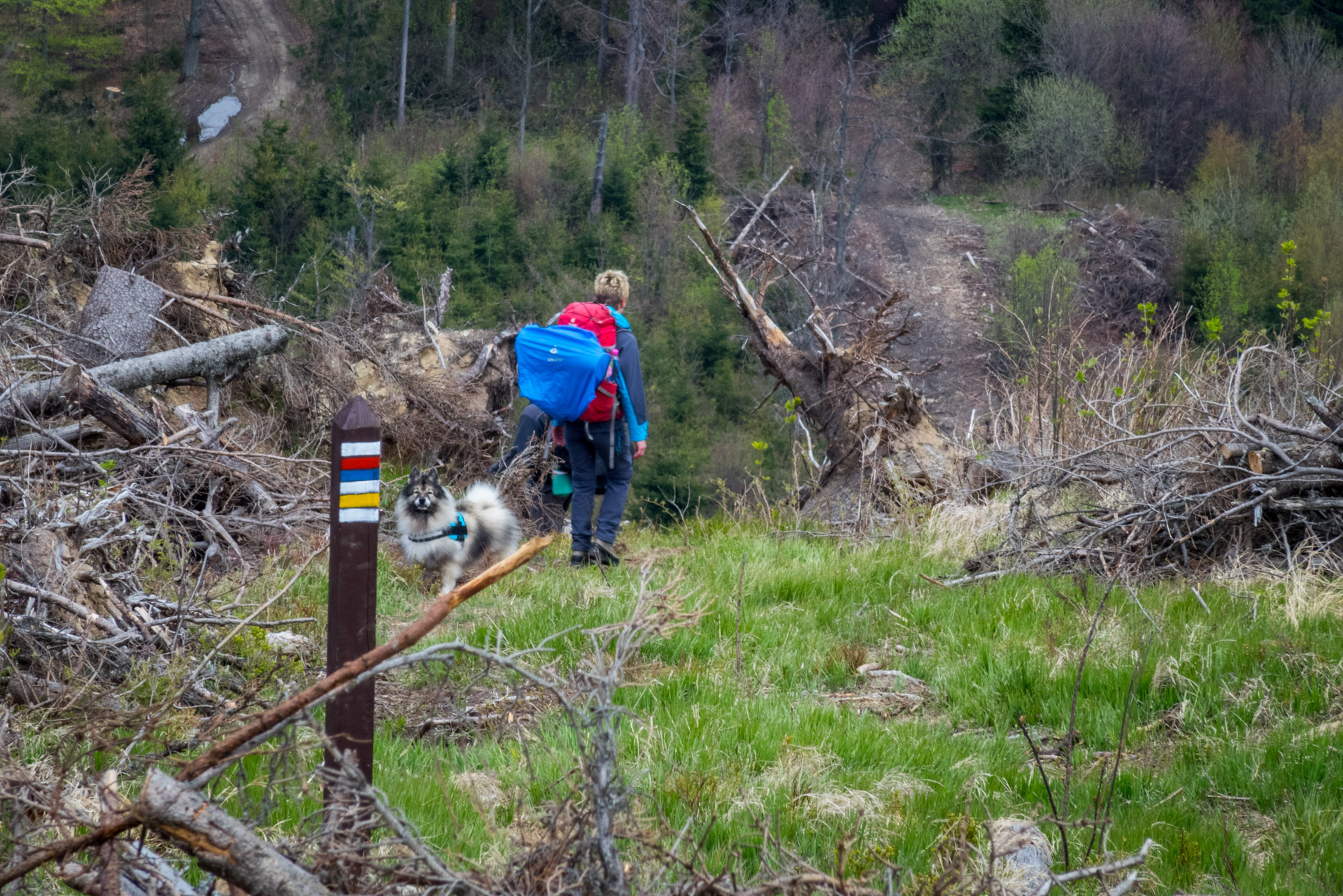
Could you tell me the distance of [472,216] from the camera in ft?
102

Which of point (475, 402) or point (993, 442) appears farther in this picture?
point (475, 402)

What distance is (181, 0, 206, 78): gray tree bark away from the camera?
127 feet

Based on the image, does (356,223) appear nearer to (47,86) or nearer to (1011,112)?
(47,86)

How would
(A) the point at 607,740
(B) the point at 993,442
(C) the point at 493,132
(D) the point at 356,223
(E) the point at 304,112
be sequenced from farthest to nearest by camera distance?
(E) the point at 304,112 < (C) the point at 493,132 < (D) the point at 356,223 < (B) the point at 993,442 < (A) the point at 607,740

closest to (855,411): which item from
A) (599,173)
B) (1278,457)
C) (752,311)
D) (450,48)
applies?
(752,311)

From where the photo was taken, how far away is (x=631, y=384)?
22.5 feet

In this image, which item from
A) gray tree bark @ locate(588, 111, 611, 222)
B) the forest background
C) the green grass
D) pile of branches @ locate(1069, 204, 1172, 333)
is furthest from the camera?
gray tree bark @ locate(588, 111, 611, 222)

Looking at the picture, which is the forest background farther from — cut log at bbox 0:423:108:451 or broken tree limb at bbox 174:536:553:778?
broken tree limb at bbox 174:536:553:778

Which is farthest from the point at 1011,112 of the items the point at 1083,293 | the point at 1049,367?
the point at 1049,367

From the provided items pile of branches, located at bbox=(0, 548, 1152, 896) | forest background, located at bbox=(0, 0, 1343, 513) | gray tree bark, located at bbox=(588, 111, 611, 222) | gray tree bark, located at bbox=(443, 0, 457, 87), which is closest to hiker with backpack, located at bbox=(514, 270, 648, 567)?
pile of branches, located at bbox=(0, 548, 1152, 896)

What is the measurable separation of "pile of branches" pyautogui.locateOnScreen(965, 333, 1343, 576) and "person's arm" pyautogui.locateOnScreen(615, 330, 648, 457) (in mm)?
2463

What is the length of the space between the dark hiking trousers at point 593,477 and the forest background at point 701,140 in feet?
50.5

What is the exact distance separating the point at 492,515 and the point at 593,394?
4.40 feet

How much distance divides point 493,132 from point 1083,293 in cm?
1989
